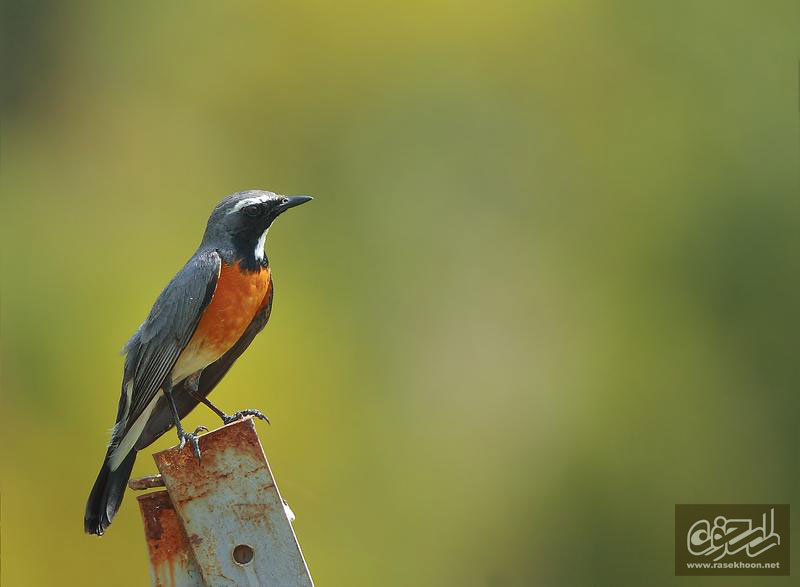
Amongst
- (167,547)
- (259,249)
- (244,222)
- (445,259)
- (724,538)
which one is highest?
(445,259)

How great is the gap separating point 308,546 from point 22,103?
957cm

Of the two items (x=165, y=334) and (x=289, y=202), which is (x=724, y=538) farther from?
(x=165, y=334)

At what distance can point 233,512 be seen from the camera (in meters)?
3.61

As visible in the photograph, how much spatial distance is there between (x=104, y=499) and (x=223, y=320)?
113 cm

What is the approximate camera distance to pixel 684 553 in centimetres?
1227

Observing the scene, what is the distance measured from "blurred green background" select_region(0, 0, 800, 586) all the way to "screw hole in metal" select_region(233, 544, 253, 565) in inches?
271

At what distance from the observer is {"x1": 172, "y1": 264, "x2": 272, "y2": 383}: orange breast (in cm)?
539

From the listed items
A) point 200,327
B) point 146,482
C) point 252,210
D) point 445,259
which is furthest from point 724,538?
point 146,482

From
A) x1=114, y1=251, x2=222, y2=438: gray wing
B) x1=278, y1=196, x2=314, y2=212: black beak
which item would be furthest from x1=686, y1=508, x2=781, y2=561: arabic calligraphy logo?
x1=114, y1=251, x2=222, y2=438: gray wing

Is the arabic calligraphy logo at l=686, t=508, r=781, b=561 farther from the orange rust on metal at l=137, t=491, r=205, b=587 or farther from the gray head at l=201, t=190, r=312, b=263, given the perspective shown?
the orange rust on metal at l=137, t=491, r=205, b=587

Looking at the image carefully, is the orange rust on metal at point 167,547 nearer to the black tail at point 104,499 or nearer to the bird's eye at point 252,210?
the black tail at point 104,499

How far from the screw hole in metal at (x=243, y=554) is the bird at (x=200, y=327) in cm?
133

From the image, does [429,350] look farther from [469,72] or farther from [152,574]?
[152,574]

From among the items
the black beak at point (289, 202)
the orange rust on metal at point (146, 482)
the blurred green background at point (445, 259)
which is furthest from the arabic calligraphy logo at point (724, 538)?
the orange rust on metal at point (146, 482)
